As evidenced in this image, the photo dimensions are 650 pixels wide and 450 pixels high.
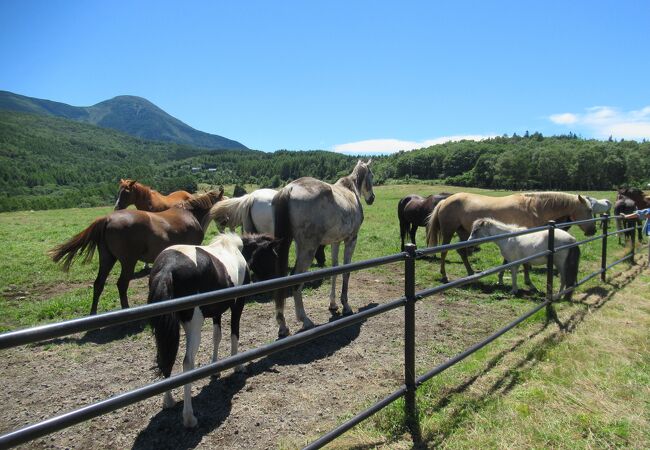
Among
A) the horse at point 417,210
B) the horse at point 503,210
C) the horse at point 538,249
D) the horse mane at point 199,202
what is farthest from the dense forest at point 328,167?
the horse at point 538,249

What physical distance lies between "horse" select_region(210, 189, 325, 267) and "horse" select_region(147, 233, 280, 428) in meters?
2.73

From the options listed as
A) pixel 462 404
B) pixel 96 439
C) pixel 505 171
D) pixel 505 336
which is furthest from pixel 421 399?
pixel 505 171

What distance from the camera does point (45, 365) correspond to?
456cm

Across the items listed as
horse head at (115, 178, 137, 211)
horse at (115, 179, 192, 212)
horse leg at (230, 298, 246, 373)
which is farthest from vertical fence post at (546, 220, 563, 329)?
horse head at (115, 178, 137, 211)

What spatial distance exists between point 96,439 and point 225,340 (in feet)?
6.95

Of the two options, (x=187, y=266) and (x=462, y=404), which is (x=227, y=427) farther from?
(x=462, y=404)

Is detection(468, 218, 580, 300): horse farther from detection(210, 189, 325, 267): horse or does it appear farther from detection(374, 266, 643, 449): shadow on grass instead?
detection(210, 189, 325, 267): horse

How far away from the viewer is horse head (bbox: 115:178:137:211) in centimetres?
946

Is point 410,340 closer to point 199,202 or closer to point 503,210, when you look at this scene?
point 199,202

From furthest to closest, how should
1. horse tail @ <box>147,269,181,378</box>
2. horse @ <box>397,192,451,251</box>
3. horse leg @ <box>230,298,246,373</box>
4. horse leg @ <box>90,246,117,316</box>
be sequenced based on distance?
horse @ <box>397,192,451,251</box>, horse leg @ <box>90,246,117,316</box>, horse leg @ <box>230,298,246,373</box>, horse tail @ <box>147,269,181,378</box>

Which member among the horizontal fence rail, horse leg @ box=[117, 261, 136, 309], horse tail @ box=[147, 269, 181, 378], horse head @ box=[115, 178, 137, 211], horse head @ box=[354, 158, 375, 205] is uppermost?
horse head @ box=[354, 158, 375, 205]

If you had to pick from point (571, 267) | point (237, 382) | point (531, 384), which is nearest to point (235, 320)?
point (237, 382)

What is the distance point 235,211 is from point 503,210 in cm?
607

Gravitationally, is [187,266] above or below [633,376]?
above
